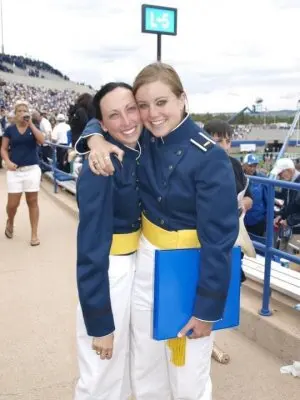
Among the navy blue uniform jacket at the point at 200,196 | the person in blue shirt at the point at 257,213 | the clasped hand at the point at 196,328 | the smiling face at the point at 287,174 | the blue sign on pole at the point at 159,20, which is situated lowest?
the person in blue shirt at the point at 257,213

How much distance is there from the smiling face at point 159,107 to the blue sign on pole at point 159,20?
5357mm

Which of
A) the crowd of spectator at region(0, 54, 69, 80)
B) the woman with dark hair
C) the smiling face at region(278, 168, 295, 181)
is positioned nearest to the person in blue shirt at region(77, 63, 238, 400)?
the woman with dark hair

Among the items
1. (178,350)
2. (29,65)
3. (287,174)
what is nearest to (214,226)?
(178,350)

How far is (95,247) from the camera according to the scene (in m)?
1.74

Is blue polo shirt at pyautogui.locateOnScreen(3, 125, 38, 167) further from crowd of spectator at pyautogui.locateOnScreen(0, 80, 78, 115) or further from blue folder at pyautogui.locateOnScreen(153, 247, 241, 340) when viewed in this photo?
crowd of spectator at pyautogui.locateOnScreen(0, 80, 78, 115)

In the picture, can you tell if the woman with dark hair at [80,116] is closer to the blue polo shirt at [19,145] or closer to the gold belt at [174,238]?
the blue polo shirt at [19,145]

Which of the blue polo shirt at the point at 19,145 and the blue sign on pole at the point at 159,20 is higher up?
the blue sign on pole at the point at 159,20

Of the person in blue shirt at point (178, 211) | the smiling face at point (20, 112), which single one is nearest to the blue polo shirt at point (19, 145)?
the smiling face at point (20, 112)

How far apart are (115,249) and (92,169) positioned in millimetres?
354

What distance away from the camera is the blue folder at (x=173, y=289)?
1701 millimetres

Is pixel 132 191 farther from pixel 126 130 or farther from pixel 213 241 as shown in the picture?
pixel 213 241

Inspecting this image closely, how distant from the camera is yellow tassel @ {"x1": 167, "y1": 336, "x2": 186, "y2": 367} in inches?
71.3

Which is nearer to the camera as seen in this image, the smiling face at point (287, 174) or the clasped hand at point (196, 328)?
the clasped hand at point (196, 328)

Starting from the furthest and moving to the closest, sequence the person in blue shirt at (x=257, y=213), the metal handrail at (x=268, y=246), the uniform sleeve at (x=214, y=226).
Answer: the person in blue shirt at (x=257, y=213)
the metal handrail at (x=268, y=246)
the uniform sleeve at (x=214, y=226)
